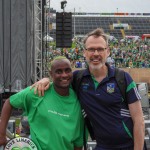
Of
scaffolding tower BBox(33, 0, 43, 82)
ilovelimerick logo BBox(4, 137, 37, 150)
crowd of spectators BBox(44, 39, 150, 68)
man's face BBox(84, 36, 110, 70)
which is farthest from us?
crowd of spectators BBox(44, 39, 150, 68)

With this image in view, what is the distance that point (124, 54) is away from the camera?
32469 millimetres

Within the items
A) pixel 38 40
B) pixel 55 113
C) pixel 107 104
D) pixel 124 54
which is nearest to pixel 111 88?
pixel 107 104

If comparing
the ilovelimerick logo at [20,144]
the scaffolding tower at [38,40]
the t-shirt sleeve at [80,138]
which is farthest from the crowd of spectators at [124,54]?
the ilovelimerick logo at [20,144]

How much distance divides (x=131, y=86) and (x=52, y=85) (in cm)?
52

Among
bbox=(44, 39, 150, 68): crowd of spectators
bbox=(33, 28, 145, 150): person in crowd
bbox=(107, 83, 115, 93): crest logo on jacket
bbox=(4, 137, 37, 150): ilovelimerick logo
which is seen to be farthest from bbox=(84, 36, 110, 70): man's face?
bbox=(44, 39, 150, 68): crowd of spectators

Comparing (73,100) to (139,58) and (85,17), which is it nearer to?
(139,58)

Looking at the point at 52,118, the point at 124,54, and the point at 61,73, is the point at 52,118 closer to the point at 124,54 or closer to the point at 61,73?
the point at 61,73

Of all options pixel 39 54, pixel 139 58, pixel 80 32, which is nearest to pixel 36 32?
pixel 39 54

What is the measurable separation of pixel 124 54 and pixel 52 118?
30.5 metres

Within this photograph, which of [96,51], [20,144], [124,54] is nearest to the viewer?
[20,144]

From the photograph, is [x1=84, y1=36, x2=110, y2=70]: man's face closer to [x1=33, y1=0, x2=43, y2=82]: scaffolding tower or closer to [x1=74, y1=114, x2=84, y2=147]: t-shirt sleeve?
[x1=74, y1=114, x2=84, y2=147]: t-shirt sleeve

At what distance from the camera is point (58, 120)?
2363 mm

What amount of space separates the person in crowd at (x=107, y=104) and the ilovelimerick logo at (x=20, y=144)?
12.5 inches

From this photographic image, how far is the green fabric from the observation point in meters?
2.36
